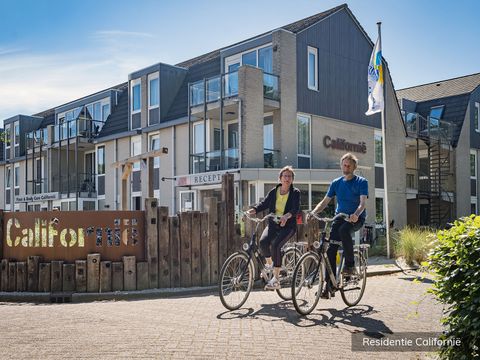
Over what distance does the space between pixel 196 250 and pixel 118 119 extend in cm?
2025

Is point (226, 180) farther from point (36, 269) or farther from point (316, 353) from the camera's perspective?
point (316, 353)

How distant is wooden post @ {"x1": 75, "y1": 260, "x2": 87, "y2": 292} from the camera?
9.46 meters

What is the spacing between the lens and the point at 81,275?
9500mm

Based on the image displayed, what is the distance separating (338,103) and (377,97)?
8.78 meters

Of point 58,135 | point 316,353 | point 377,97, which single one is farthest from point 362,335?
point 58,135

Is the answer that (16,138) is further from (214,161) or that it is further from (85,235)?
(85,235)

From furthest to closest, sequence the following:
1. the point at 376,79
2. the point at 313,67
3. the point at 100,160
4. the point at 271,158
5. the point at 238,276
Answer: the point at 100,160, the point at 313,67, the point at 271,158, the point at 376,79, the point at 238,276

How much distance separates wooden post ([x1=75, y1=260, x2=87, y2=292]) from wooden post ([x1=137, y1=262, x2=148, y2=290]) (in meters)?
0.92

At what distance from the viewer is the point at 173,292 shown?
9.31 meters

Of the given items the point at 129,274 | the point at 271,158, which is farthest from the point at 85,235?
the point at 271,158

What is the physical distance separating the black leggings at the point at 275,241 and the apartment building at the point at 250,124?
11577 mm

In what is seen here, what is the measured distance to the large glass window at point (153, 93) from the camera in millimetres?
25844

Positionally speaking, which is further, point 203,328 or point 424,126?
point 424,126

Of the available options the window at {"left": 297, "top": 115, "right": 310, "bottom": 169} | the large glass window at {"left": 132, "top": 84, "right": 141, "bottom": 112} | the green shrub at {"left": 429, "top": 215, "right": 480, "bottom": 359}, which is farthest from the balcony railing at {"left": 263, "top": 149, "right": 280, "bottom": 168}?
the green shrub at {"left": 429, "top": 215, "right": 480, "bottom": 359}
